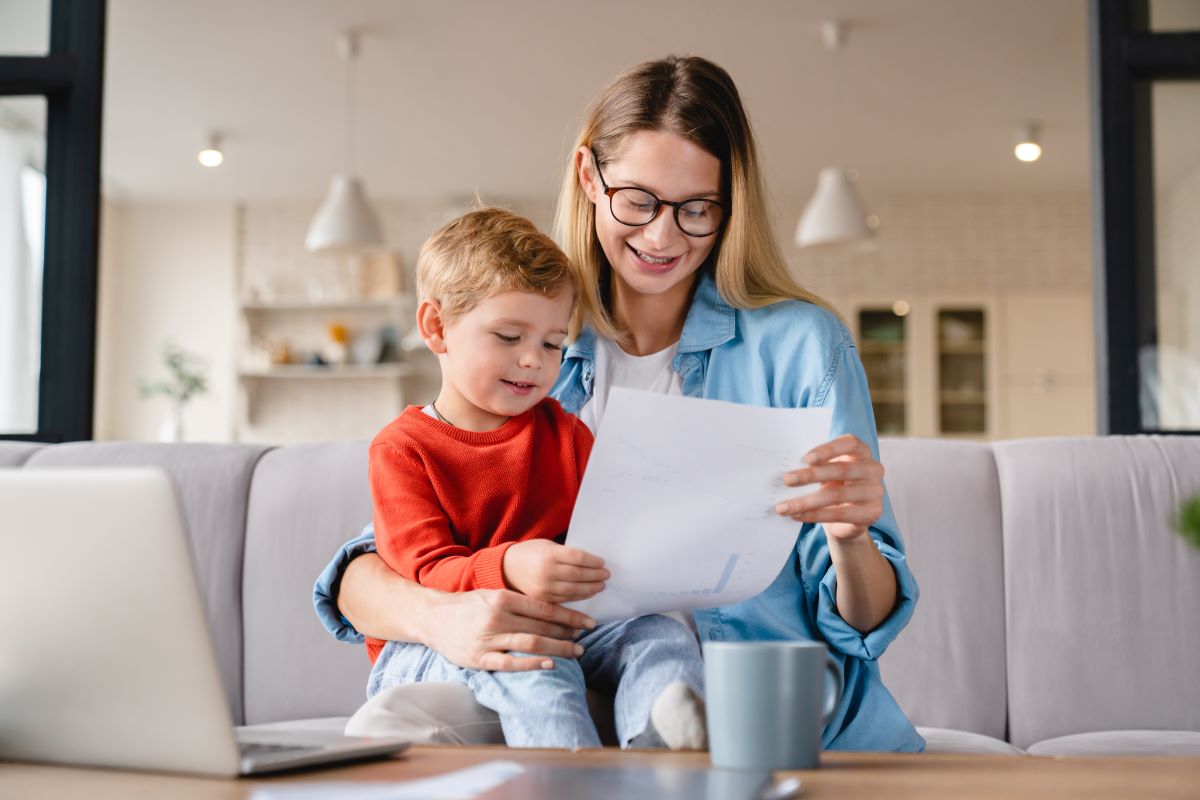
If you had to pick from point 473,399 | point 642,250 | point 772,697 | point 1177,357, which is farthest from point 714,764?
point 1177,357

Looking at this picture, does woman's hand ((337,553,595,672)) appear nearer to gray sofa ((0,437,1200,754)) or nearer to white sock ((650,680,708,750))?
white sock ((650,680,708,750))

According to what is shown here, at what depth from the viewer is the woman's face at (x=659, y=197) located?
4.97 feet

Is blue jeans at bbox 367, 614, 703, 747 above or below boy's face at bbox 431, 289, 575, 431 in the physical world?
below

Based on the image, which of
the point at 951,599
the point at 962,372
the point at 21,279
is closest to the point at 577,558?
the point at 951,599

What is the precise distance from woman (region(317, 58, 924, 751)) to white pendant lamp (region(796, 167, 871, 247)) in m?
3.83

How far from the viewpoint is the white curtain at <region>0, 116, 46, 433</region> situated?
2.69 m

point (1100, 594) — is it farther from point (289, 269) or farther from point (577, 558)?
point (289, 269)

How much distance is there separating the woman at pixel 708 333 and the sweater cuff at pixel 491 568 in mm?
91

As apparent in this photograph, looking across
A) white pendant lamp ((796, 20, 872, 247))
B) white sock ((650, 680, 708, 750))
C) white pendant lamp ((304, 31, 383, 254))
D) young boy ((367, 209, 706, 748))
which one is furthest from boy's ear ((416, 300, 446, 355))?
white pendant lamp ((796, 20, 872, 247))

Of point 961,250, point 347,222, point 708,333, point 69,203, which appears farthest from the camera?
point 961,250

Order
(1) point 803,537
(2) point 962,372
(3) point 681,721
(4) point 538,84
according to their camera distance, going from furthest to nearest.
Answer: (2) point 962,372 → (4) point 538,84 → (1) point 803,537 → (3) point 681,721

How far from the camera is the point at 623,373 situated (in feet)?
5.38

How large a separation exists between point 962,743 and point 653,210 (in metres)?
0.94

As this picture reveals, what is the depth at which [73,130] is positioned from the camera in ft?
8.79
